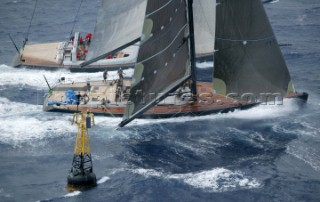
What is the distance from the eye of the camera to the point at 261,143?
60.7 m

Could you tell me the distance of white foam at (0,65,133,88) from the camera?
7919 centimetres

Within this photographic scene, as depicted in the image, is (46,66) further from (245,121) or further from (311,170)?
(311,170)

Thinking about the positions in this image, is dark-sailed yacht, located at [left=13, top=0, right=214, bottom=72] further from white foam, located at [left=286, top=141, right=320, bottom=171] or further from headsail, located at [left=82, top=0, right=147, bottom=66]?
white foam, located at [left=286, top=141, right=320, bottom=171]

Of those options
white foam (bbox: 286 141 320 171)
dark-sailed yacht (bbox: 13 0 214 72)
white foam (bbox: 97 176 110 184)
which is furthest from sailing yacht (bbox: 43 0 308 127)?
white foam (bbox: 97 176 110 184)

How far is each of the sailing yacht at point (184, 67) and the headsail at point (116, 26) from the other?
Answer: 11cm

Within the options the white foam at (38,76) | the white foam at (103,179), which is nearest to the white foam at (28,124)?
the white foam at (38,76)

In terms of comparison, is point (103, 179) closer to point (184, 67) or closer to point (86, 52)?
point (184, 67)

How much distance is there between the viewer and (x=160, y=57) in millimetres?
59625

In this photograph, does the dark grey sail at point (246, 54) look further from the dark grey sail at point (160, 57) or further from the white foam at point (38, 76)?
the white foam at point (38, 76)

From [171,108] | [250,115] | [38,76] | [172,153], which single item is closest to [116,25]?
[171,108]

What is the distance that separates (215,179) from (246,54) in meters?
14.5

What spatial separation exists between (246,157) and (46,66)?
35.5 meters

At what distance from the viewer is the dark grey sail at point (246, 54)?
59.9 m

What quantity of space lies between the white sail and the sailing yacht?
0.11 m
